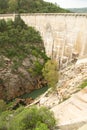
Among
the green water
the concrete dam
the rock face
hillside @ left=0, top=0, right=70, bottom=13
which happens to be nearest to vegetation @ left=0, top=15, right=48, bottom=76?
the rock face

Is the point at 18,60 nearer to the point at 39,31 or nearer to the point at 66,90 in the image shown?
the point at 39,31

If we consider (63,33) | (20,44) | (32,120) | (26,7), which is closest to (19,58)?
(20,44)

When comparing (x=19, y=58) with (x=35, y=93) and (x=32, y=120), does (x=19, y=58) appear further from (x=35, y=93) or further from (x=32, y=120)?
(x=32, y=120)

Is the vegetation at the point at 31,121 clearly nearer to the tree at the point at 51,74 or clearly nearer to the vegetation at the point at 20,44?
the tree at the point at 51,74

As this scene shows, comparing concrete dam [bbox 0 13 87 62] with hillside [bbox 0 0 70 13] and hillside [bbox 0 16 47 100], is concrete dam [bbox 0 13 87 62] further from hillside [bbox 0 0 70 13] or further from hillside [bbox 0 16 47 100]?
hillside [bbox 0 0 70 13]

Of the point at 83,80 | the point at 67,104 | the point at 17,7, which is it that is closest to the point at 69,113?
the point at 67,104

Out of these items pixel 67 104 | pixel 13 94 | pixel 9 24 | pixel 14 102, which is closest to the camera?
pixel 67 104

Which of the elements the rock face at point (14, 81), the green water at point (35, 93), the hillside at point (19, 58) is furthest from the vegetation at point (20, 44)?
the green water at point (35, 93)

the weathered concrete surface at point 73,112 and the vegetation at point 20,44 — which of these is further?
the vegetation at point 20,44
